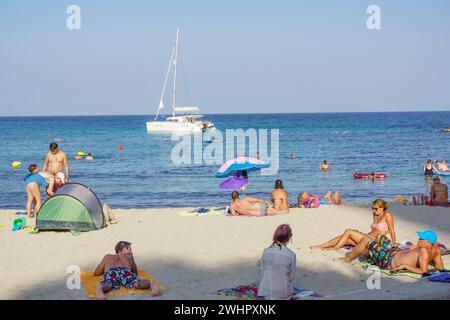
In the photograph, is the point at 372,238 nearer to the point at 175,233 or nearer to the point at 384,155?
the point at 175,233

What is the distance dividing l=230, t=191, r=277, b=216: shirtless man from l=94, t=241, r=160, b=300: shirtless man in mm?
6389

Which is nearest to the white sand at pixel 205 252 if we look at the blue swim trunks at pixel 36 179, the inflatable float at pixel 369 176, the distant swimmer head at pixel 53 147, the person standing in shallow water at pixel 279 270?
the person standing in shallow water at pixel 279 270

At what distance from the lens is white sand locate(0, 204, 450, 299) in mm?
8992

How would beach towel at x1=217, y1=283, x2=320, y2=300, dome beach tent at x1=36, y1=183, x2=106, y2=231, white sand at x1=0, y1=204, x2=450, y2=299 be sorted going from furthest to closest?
1. dome beach tent at x1=36, y1=183, x2=106, y2=231
2. white sand at x1=0, y1=204, x2=450, y2=299
3. beach towel at x1=217, y1=283, x2=320, y2=300

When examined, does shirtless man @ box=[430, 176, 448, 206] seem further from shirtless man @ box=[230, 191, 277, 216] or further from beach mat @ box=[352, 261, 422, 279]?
beach mat @ box=[352, 261, 422, 279]

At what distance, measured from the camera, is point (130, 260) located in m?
9.34

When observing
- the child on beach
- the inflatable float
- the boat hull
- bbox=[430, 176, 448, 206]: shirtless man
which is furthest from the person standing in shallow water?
the boat hull

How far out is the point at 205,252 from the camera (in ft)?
38.2

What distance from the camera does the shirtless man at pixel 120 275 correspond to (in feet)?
28.6

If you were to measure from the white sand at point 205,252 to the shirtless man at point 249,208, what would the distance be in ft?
0.98

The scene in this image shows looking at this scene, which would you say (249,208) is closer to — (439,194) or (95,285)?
(439,194)

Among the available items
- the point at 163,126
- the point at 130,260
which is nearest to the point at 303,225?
the point at 130,260

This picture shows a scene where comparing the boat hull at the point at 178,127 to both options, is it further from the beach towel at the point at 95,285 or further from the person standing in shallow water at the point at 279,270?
the person standing in shallow water at the point at 279,270
